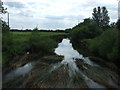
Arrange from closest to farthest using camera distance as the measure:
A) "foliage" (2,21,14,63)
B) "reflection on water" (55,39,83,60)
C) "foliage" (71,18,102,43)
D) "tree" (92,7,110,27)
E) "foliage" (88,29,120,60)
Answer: "foliage" (88,29,120,60) → "foliage" (2,21,14,63) → "reflection on water" (55,39,83,60) → "foliage" (71,18,102,43) → "tree" (92,7,110,27)

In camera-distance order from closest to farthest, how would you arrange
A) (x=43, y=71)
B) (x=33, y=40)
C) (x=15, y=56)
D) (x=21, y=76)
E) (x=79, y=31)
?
(x=21, y=76)
(x=43, y=71)
(x=15, y=56)
(x=33, y=40)
(x=79, y=31)

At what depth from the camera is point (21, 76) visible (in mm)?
23875

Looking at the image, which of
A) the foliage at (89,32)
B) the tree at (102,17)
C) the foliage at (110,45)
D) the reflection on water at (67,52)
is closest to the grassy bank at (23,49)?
the reflection on water at (67,52)

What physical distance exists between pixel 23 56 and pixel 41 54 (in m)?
6.00

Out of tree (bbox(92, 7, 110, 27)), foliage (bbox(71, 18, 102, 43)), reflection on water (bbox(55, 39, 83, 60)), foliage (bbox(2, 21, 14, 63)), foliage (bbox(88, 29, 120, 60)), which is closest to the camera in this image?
foliage (bbox(88, 29, 120, 60))

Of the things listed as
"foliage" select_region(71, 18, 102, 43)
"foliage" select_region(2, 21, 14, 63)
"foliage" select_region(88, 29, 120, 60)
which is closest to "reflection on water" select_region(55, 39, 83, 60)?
"foliage" select_region(71, 18, 102, 43)

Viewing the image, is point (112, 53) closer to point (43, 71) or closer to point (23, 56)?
A: point (43, 71)

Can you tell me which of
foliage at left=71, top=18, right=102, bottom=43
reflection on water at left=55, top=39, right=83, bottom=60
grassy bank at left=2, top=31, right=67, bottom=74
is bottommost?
reflection on water at left=55, top=39, right=83, bottom=60

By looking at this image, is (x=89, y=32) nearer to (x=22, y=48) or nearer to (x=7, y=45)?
(x=22, y=48)

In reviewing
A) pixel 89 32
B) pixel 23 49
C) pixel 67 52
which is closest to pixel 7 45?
pixel 23 49

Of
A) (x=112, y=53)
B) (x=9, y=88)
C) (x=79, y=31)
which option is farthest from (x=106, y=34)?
(x=79, y=31)

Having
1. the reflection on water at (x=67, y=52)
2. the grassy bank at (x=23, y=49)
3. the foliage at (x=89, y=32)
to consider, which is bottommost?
the reflection on water at (x=67, y=52)

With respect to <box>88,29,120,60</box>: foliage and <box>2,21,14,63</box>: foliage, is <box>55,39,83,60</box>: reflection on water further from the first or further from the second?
<box>2,21,14,63</box>: foliage

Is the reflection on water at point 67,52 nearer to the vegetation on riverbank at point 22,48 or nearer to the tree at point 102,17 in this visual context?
the vegetation on riverbank at point 22,48
